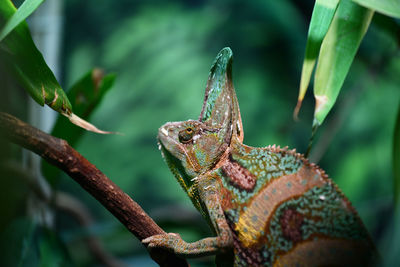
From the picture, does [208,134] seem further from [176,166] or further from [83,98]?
[83,98]

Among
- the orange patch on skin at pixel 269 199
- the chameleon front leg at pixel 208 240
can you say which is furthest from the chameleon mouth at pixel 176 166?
the orange patch on skin at pixel 269 199

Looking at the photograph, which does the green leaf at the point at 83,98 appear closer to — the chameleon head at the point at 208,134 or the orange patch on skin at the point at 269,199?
the chameleon head at the point at 208,134

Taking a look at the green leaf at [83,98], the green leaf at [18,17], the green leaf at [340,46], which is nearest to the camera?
the green leaf at [18,17]

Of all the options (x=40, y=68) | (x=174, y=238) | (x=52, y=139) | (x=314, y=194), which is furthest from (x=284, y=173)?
(x=40, y=68)

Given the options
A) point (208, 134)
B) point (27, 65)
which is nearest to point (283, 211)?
point (208, 134)

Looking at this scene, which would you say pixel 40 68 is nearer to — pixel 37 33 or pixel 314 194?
pixel 314 194

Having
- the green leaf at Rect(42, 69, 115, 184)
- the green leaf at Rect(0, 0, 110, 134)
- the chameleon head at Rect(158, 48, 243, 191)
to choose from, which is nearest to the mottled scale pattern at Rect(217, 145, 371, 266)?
the chameleon head at Rect(158, 48, 243, 191)
